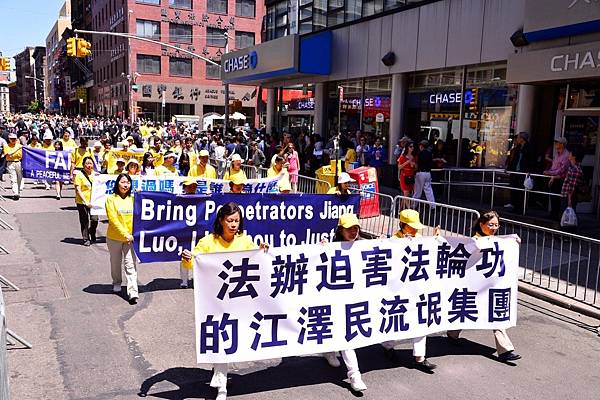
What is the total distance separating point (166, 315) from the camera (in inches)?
269

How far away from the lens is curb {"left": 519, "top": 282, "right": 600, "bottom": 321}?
7324 millimetres

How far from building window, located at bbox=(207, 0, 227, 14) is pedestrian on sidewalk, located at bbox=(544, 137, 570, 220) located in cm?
5238

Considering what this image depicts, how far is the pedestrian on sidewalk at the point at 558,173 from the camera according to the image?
461 inches

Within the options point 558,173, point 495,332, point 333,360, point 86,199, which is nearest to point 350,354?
point 333,360

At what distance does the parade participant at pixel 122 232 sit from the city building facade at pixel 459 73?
8.92 m

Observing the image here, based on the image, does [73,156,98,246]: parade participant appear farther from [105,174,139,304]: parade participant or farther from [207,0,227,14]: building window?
[207,0,227,14]: building window

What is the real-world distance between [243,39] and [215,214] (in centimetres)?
5600

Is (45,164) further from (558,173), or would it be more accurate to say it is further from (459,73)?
(558,173)

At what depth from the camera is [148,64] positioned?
5656 cm

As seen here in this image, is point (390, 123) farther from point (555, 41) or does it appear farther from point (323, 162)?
point (555, 41)

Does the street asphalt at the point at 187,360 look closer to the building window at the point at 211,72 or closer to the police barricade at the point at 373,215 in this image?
the police barricade at the point at 373,215

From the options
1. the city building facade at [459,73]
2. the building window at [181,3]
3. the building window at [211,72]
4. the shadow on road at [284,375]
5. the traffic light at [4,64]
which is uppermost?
the building window at [181,3]

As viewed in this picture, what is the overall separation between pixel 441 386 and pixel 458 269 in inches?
47.0

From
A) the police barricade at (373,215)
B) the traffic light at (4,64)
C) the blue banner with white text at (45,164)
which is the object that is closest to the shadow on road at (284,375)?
the police barricade at (373,215)
